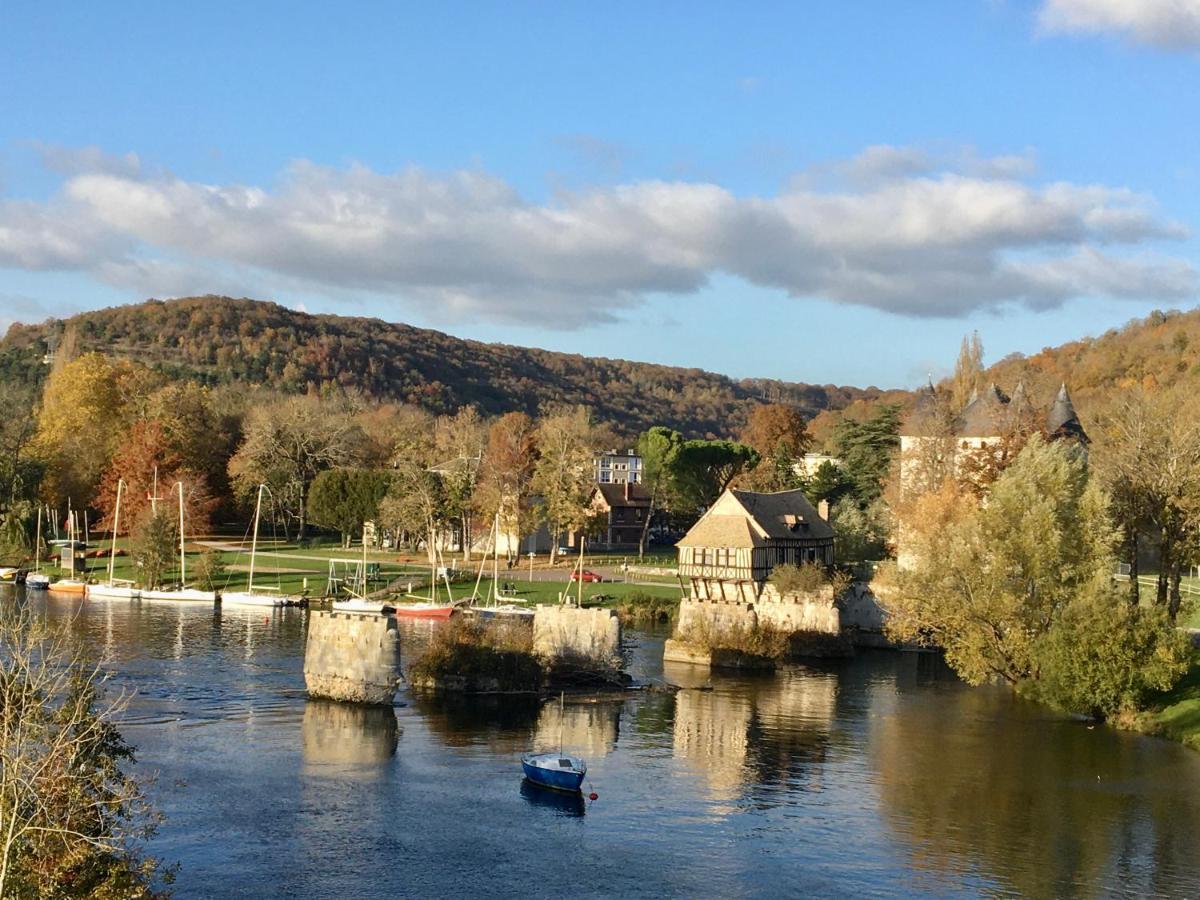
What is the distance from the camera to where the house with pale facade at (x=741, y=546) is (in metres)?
67.0

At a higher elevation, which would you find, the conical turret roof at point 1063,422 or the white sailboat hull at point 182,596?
the conical turret roof at point 1063,422

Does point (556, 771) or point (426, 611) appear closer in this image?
point (556, 771)

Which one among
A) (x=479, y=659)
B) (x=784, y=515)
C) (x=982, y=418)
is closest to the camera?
(x=479, y=659)

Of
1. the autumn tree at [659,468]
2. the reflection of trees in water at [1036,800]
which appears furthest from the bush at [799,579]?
the autumn tree at [659,468]

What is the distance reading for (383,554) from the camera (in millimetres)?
97312

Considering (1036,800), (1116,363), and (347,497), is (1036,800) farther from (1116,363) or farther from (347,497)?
(1116,363)

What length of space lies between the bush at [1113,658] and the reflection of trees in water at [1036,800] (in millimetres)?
1580

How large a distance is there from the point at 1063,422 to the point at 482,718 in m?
51.4

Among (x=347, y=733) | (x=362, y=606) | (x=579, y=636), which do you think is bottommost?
(x=347, y=733)

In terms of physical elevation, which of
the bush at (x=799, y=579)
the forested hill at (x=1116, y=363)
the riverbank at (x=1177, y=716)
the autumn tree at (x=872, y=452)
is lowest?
the riverbank at (x=1177, y=716)

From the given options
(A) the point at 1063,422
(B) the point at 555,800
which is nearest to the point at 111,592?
(B) the point at 555,800

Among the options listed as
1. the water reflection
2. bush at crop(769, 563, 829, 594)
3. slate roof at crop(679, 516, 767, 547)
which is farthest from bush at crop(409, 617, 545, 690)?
bush at crop(769, 563, 829, 594)

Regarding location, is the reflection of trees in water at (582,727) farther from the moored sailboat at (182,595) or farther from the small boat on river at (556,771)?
the moored sailboat at (182,595)

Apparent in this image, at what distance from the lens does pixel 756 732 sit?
45.4 m
